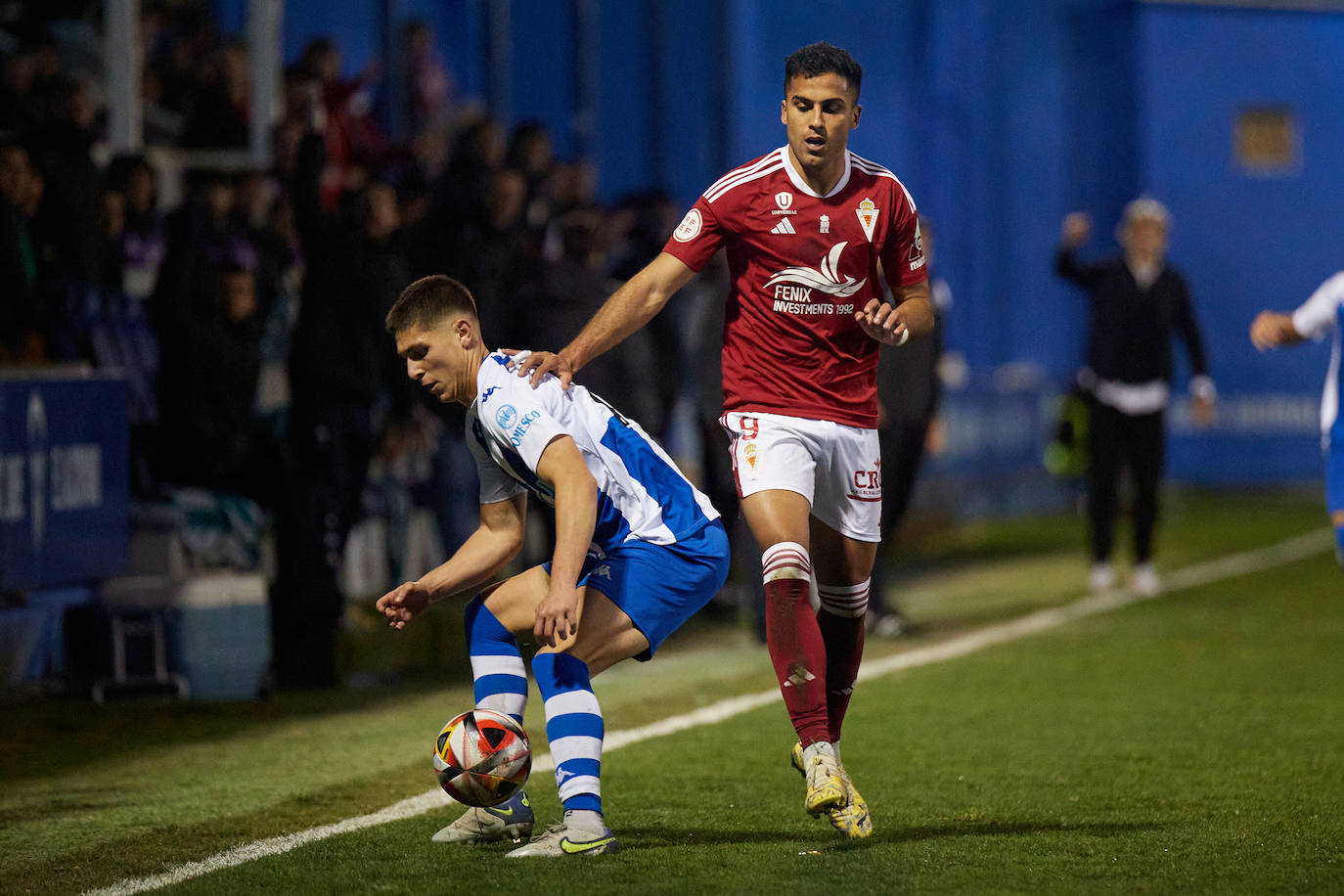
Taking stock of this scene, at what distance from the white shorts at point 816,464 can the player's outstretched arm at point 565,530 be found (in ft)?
2.45

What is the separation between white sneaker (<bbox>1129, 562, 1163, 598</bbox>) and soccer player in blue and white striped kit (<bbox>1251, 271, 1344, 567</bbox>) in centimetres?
527

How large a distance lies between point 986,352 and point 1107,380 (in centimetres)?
1128

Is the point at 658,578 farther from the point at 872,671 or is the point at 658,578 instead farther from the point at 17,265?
the point at 17,265

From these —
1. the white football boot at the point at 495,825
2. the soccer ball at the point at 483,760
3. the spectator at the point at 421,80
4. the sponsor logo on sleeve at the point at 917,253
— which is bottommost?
the white football boot at the point at 495,825

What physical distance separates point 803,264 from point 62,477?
3.97m

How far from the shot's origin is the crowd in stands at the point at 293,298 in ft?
28.0

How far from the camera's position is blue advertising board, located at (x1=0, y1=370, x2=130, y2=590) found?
24.9ft

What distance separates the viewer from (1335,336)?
617cm

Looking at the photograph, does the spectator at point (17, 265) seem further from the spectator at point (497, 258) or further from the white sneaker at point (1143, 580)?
the white sneaker at point (1143, 580)

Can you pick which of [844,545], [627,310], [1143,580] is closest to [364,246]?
[627,310]

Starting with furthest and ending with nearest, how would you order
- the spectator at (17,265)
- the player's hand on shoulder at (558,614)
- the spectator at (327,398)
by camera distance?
the spectator at (327,398) < the spectator at (17,265) < the player's hand on shoulder at (558,614)

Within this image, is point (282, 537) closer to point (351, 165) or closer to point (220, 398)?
point (220, 398)

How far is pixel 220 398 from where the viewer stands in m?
8.71

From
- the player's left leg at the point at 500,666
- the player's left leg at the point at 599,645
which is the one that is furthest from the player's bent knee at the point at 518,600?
the player's left leg at the point at 599,645
